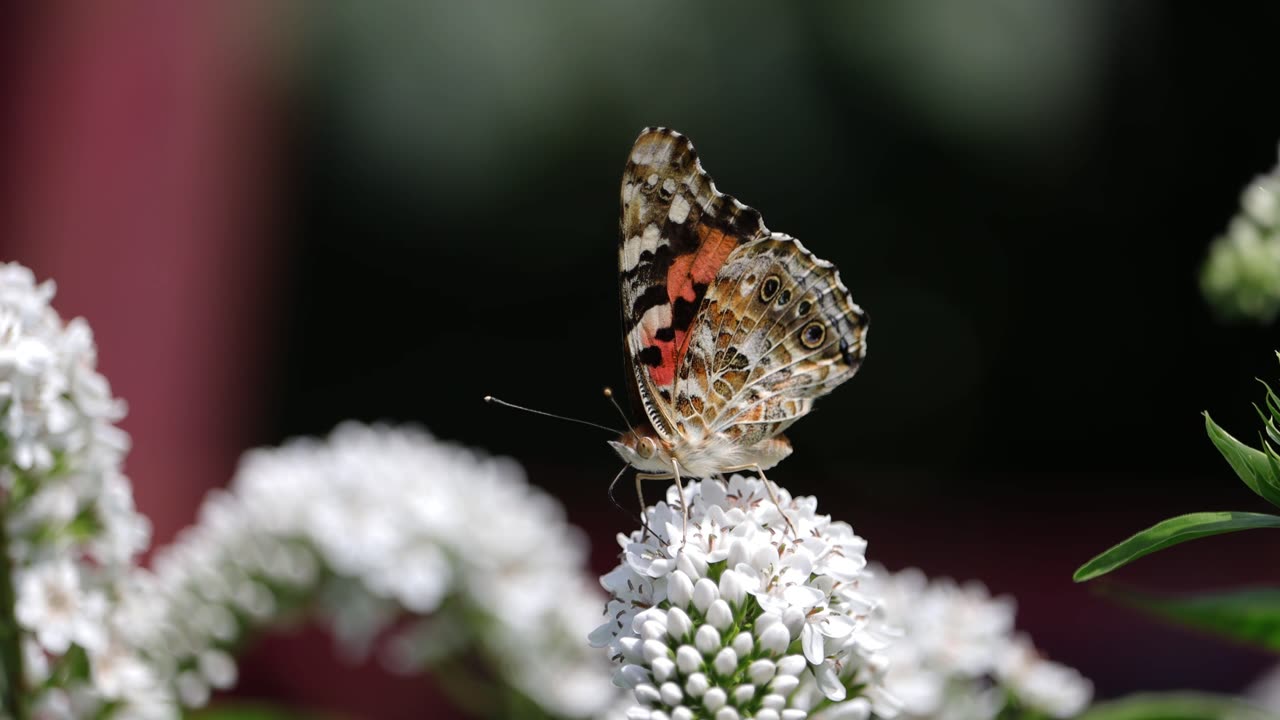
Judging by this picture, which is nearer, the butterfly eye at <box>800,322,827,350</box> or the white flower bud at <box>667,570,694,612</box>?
the white flower bud at <box>667,570,694,612</box>

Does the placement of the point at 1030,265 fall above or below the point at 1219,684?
above

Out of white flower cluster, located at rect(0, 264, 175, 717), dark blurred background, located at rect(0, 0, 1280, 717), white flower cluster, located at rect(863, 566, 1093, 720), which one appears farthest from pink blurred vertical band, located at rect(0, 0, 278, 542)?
white flower cluster, located at rect(863, 566, 1093, 720)

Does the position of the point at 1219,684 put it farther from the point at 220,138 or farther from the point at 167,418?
the point at 220,138

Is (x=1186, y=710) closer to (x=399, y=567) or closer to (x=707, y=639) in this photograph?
(x=707, y=639)

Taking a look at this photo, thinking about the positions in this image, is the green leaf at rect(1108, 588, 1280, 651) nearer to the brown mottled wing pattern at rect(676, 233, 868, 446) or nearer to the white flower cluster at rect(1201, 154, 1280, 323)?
the white flower cluster at rect(1201, 154, 1280, 323)

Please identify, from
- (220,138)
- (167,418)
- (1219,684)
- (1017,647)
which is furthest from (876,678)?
(220,138)

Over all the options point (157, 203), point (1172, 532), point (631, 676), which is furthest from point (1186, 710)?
point (157, 203)

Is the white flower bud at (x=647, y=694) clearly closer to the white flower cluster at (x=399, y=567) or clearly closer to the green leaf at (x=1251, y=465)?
the green leaf at (x=1251, y=465)

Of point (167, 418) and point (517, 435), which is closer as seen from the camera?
point (167, 418)
